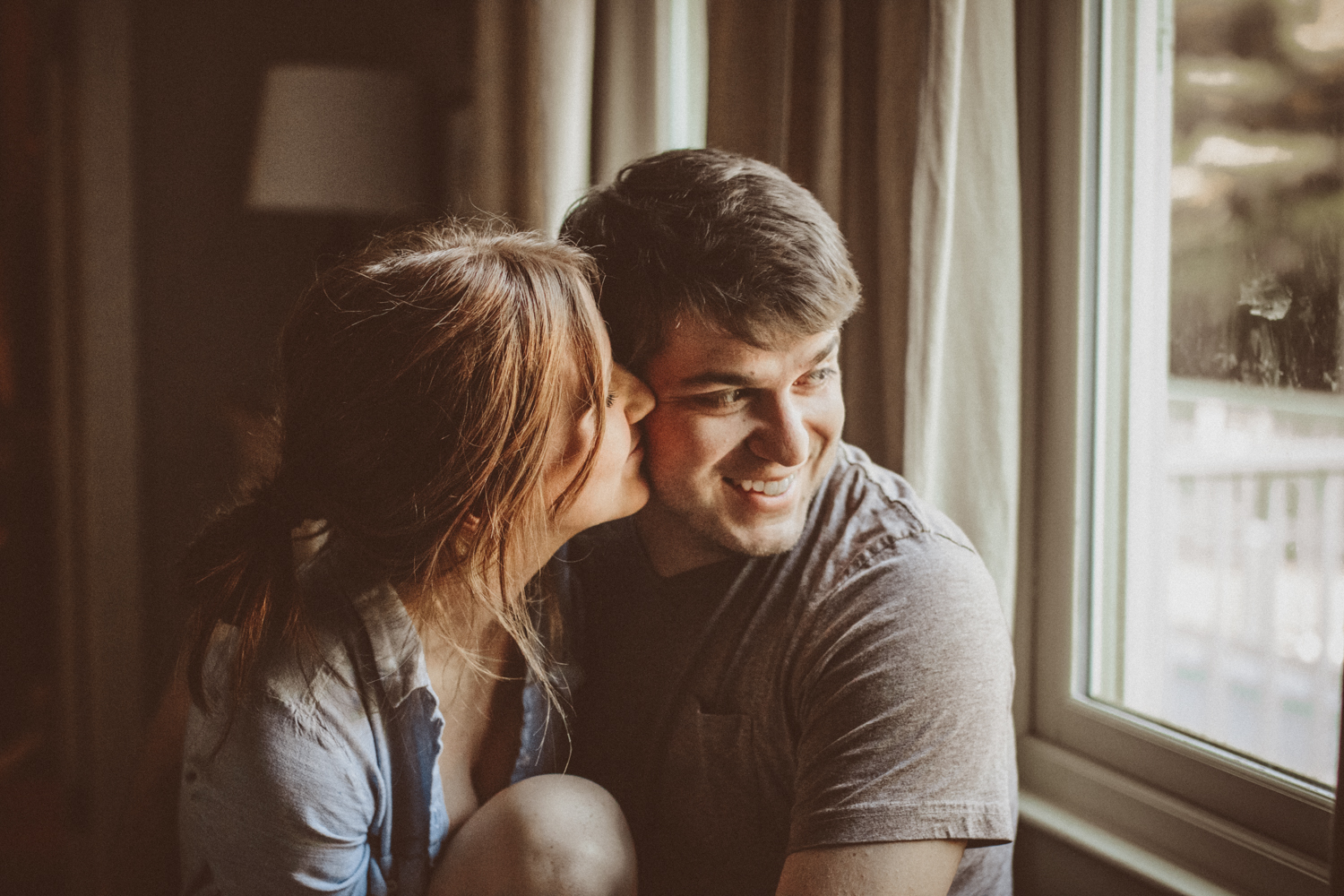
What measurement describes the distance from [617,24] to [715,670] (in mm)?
1190

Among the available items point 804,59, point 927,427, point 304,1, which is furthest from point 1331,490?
point 304,1

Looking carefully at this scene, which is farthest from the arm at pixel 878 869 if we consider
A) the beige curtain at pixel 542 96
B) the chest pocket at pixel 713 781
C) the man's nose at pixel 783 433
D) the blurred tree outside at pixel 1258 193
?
the beige curtain at pixel 542 96

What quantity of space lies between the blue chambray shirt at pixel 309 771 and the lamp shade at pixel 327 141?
120cm

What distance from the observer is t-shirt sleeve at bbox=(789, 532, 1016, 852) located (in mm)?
816

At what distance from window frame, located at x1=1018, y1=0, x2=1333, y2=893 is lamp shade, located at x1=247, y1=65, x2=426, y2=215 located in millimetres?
1309

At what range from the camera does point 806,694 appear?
94 centimetres

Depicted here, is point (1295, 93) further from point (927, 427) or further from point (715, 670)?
point (715, 670)

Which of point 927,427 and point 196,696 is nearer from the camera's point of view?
point 196,696

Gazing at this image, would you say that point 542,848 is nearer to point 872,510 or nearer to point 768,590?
point 768,590

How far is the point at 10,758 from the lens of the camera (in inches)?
108

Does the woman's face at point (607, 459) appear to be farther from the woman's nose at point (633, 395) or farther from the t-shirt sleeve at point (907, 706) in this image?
the t-shirt sleeve at point (907, 706)

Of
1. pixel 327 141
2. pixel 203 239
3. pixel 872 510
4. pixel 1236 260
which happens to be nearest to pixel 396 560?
pixel 872 510

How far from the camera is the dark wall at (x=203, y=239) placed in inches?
93.2

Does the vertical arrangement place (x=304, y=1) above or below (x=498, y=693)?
above
